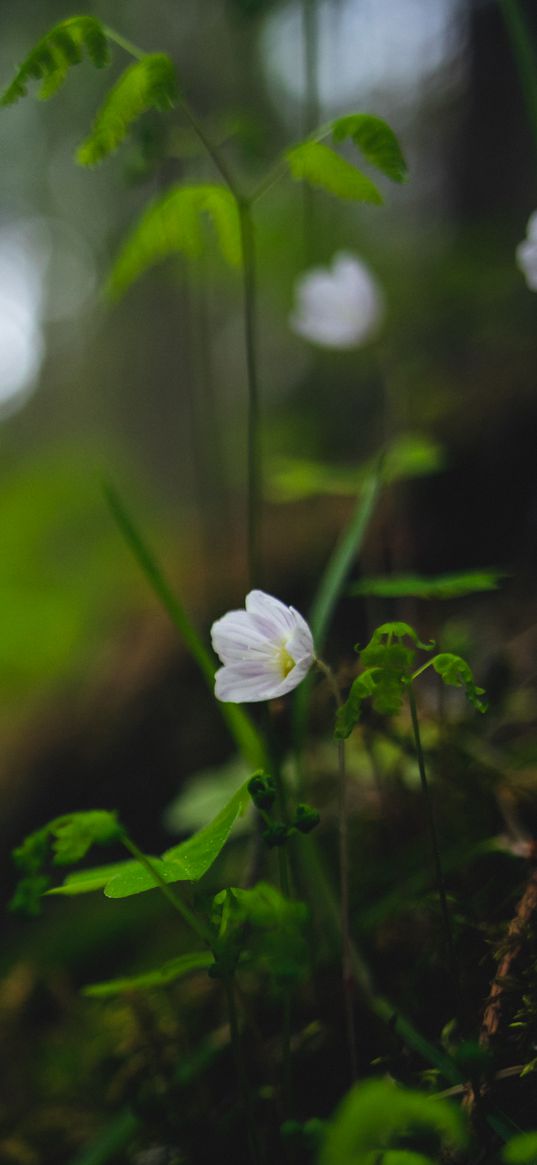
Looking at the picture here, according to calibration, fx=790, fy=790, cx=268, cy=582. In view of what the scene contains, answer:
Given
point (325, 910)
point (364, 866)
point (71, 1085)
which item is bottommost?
point (71, 1085)

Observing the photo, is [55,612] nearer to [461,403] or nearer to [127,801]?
[127,801]

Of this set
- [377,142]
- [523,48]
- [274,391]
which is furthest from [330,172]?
[274,391]

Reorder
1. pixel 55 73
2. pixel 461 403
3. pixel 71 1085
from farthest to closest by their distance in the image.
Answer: pixel 461 403 → pixel 71 1085 → pixel 55 73

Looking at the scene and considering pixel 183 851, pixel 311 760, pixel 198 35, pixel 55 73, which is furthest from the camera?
pixel 198 35

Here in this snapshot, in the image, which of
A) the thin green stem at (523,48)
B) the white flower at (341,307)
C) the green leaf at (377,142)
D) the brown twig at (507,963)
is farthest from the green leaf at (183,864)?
the white flower at (341,307)

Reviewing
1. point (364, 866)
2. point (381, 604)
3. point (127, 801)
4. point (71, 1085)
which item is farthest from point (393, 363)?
point (71, 1085)

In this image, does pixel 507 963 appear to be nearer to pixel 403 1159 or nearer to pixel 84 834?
pixel 403 1159

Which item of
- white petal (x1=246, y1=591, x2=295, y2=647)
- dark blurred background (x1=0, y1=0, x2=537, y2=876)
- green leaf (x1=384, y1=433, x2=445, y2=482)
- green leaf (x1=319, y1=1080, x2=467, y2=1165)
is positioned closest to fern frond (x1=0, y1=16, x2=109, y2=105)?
dark blurred background (x1=0, y1=0, x2=537, y2=876)
